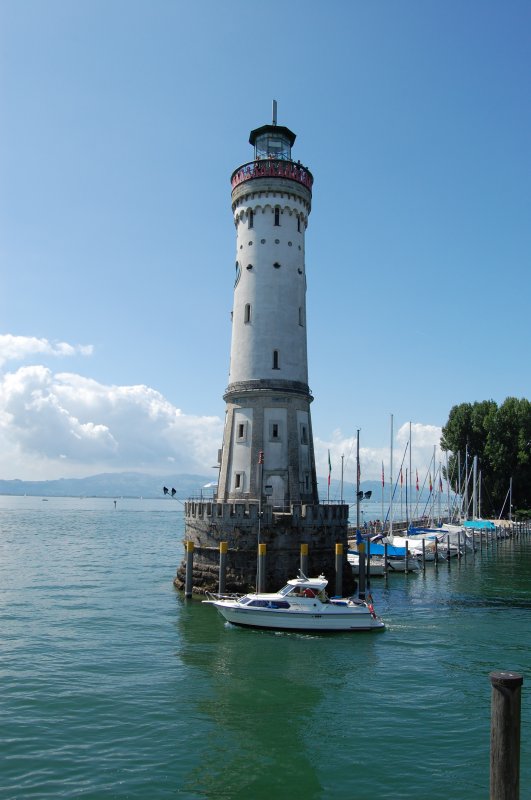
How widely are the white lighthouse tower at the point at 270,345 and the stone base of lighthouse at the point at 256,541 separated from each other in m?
2.82

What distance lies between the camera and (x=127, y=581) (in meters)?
50.2

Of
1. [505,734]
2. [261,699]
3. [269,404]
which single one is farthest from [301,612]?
[505,734]

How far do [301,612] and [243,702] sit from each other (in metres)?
9.85

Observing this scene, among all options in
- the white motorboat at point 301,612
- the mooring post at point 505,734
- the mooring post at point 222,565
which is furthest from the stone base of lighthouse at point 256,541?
the mooring post at point 505,734

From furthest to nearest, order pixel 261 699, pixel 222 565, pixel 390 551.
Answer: pixel 390 551 → pixel 222 565 → pixel 261 699

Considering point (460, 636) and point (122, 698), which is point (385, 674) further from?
point (122, 698)

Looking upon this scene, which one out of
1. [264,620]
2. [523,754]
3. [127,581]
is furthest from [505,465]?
[523,754]

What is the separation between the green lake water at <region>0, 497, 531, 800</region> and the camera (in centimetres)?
1675

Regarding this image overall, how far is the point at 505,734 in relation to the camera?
35.1 ft

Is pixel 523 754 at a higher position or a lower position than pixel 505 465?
lower

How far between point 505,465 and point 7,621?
88.3 metres

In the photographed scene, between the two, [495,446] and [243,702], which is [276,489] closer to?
[243,702]

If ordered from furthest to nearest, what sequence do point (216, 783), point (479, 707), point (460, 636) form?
point (460, 636), point (479, 707), point (216, 783)

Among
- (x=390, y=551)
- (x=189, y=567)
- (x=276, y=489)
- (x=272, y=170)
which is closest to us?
(x=189, y=567)
